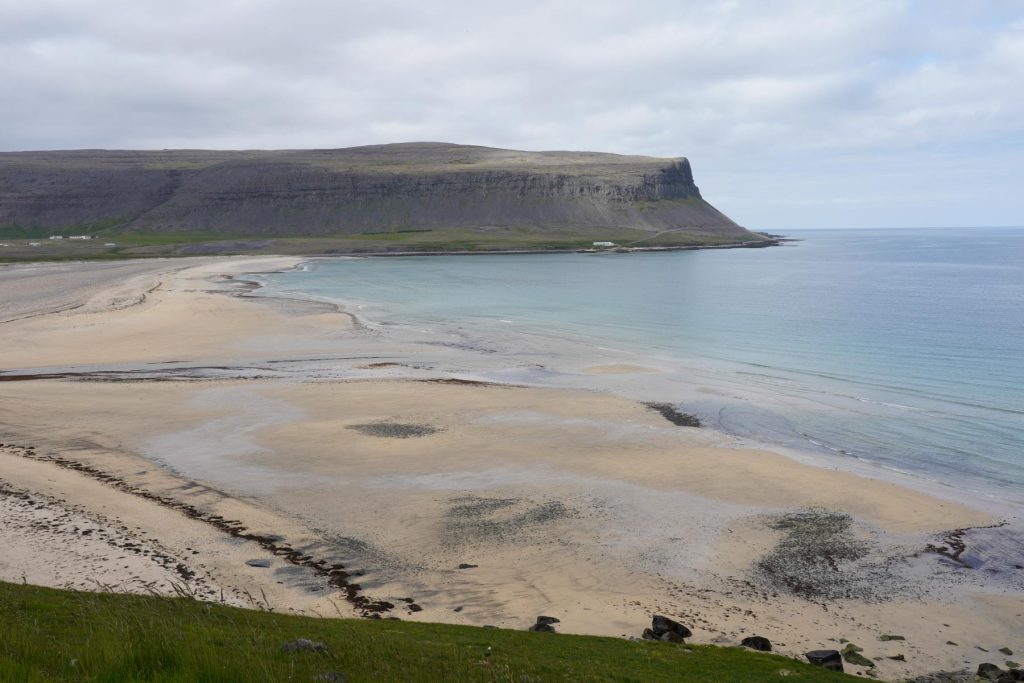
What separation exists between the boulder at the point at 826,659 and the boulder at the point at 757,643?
53 centimetres

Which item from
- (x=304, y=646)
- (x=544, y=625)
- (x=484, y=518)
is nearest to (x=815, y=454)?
(x=484, y=518)

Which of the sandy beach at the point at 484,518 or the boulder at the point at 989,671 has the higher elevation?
the boulder at the point at 989,671

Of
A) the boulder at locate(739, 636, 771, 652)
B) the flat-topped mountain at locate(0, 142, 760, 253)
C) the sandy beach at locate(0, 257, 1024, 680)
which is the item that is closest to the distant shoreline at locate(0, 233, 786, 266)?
the flat-topped mountain at locate(0, 142, 760, 253)

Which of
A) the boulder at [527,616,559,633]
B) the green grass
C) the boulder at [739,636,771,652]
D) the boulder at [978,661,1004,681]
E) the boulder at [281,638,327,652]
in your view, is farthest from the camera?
the boulder at [527,616,559,633]

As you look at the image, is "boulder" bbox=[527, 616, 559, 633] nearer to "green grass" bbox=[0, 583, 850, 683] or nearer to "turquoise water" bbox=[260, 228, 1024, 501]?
"green grass" bbox=[0, 583, 850, 683]

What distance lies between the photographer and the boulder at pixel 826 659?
399 inches

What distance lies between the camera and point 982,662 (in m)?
10.8

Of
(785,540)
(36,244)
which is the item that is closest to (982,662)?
(785,540)

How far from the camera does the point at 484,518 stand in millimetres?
15891

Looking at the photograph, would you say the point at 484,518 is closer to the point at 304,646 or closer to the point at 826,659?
the point at 826,659

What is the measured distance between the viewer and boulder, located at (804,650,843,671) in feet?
33.2

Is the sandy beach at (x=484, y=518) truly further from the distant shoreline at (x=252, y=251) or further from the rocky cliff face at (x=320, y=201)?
the rocky cliff face at (x=320, y=201)

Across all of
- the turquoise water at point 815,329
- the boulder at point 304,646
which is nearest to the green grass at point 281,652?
the boulder at point 304,646

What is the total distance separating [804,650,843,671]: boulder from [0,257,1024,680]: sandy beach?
417 mm
